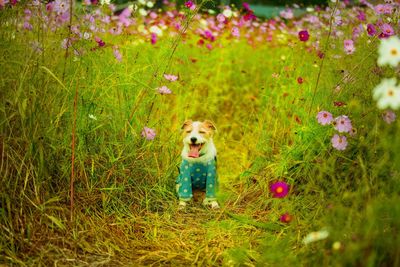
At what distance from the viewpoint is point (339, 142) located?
244cm

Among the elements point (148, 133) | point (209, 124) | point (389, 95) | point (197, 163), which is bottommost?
point (197, 163)

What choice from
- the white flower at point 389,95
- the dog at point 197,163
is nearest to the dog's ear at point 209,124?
the dog at point 197,163

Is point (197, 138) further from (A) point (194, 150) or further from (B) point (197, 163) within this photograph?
(B) point (197, 163)

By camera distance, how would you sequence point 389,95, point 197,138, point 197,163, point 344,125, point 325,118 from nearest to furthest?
1. point 389,95
2. point 344,125
3. point 325,118
4. point 197,138
5. point 197,163

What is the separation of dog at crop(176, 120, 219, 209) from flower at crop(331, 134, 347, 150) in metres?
0.86

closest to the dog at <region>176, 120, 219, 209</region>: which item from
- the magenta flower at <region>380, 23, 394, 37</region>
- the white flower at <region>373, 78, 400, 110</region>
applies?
the magenta flower at <region>380, 23, 394, 37</region>

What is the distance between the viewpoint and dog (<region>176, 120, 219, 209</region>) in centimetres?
303

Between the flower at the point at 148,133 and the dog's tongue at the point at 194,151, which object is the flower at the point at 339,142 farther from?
the flower at the point at 148,133

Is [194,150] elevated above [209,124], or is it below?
below

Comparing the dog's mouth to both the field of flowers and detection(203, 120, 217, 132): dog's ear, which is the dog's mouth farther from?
the field of flowers

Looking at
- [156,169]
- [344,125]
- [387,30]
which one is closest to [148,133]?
[156,169]

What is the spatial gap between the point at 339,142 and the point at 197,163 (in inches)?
38.6

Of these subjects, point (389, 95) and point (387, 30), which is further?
point (387, 30)

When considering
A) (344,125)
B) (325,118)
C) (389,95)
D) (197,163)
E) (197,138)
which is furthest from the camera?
(197,163)
